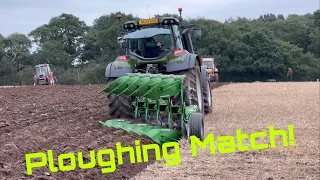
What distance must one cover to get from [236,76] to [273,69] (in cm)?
382

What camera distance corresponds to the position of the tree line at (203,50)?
49594mm

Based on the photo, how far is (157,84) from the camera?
842 centimetres

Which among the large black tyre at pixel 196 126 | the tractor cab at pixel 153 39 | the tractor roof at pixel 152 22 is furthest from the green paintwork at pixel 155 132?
the tractor roof at pixel 152 22

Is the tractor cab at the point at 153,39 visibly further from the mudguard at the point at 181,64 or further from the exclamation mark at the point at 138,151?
the exclamation mark at the point at 138,151

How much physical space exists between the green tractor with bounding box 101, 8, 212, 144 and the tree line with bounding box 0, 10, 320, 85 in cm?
3080

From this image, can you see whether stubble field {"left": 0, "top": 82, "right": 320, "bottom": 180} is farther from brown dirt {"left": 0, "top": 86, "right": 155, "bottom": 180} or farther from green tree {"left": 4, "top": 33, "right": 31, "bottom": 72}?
green tree {"left": 4, "top": 33, "right": 31, "bottom": 72}

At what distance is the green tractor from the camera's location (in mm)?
8367

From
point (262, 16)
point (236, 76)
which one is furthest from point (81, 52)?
point (262, 16)

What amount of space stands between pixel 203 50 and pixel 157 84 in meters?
43.9

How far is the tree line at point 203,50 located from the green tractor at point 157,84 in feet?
101

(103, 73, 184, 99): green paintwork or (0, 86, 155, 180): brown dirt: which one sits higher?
(103, 73, 184, 99): green paintwork

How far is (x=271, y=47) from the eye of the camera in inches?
1954

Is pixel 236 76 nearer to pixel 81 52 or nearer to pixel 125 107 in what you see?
pixel 81 52

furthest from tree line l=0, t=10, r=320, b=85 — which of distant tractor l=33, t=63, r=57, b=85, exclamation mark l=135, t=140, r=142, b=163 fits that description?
exclamation mark l=135, t=140, r=142, b=163
